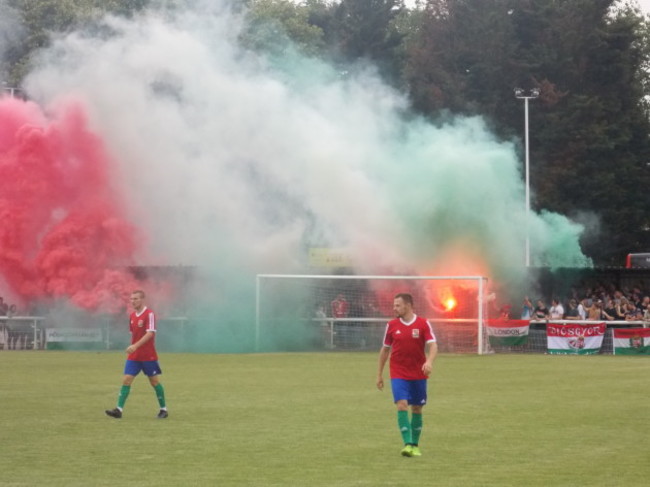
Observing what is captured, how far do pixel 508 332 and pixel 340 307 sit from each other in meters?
5.72

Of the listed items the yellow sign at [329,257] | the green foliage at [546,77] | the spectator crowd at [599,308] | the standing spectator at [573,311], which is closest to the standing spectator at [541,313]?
the spectator crowd at [599,308]

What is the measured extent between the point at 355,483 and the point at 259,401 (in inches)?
365

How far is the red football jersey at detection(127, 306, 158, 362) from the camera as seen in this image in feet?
61.3

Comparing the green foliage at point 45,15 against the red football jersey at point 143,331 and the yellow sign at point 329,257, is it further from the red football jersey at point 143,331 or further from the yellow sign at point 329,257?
the red football jersey at point 143,331

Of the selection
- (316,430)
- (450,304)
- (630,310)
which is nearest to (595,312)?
(630,310)

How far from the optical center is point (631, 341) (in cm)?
3822

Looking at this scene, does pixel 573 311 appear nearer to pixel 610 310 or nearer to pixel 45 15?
pixel 610 310

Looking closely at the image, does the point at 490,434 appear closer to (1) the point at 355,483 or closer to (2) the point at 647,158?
(1) the point at 355,483

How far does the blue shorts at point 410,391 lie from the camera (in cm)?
1442

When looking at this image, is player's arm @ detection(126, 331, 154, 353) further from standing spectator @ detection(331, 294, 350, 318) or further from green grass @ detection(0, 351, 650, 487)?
standing spectator @ detection(331, 294, 350, 318)

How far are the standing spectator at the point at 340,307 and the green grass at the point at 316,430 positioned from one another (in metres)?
11.2

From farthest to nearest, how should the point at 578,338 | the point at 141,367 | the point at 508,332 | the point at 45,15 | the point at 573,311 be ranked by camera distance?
the point at 45,15
the point at 573,311
the point at 508,332
the point at 578,338
the point at 141,367

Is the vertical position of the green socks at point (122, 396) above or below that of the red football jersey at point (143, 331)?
below

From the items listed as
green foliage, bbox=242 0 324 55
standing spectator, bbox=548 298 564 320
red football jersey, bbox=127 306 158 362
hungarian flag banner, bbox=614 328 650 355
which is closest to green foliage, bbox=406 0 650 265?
green foliage, bbox=242 0 324 55
